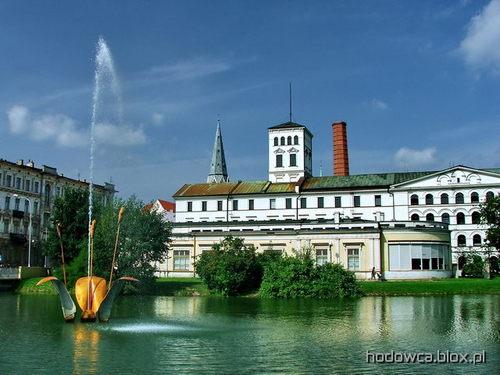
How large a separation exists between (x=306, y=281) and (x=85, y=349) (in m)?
36.7

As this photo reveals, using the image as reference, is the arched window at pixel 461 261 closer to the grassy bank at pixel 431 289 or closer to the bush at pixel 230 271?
the grassy bank at pixel 431 289

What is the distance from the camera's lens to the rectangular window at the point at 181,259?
256 feet

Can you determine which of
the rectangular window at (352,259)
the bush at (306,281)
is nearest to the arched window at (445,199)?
the rectangular window at (352,259)

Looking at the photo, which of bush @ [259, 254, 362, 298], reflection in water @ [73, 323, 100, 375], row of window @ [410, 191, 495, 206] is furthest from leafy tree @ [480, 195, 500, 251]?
reflection in water @ [73, 323, 100, 375]

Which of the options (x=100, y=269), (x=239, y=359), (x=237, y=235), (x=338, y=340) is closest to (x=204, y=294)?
(x=100, y=269)

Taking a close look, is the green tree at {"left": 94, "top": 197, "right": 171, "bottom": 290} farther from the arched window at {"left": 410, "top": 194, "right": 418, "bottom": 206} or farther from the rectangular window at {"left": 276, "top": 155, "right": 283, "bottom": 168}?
the rectangular window at {"left": 276, "top": 155, "right": 283, "bottom": 168}

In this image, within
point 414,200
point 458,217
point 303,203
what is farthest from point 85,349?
point 458,217

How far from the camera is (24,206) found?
295 feet

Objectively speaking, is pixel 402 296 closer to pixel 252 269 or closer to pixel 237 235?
pixel 252 269

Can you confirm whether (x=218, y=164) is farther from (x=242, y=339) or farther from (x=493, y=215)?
(x=242, y=339)

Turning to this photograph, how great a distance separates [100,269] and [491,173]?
61.1 metres

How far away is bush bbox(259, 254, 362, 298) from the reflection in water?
→ 2954cm

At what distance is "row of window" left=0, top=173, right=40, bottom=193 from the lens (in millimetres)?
86438

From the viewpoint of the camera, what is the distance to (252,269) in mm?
61344
